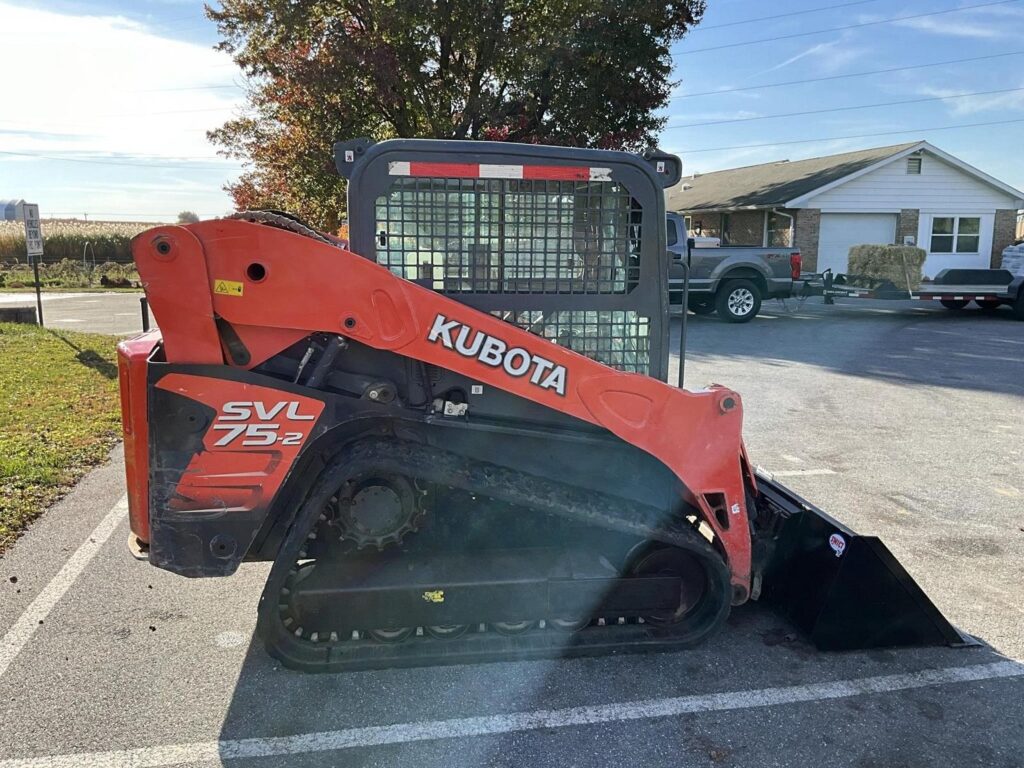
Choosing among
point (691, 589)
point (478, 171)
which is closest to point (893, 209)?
point (691, 589)

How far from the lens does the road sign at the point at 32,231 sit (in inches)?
543

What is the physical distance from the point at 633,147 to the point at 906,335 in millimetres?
6817

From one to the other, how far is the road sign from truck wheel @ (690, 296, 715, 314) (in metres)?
12.6

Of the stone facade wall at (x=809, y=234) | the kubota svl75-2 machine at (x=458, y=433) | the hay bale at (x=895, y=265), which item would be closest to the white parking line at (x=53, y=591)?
the kubota svl75-2 machine at (x=458, y=433)

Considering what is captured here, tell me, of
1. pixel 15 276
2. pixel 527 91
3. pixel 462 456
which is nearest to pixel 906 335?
pixel 527 91

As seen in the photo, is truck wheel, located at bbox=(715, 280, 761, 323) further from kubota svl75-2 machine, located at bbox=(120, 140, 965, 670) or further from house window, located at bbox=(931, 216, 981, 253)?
kubota svl75-2 machine, located at bbox=(120, 140, 965, 670)

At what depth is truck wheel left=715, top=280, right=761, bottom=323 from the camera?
15.8 metres

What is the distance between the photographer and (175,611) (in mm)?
3814

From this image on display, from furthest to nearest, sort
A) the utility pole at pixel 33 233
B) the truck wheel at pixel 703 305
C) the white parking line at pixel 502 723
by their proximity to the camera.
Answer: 1. the truck wheel at pixel 703 305
2. the utility pole at pixel 33 233
3. the white parking line at pixel 502 723

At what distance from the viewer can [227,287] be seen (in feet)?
9.48

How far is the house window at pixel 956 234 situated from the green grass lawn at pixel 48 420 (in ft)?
77.2

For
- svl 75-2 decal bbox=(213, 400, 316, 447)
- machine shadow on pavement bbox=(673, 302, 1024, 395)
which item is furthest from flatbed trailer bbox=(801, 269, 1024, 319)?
svl 75-2 decal bbox=(213, 400, 316, 447)

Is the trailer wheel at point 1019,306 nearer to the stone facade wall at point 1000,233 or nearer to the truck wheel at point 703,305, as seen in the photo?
the truck wheel at point 703,305

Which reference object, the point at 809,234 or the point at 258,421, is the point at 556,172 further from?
the point at 809,234
